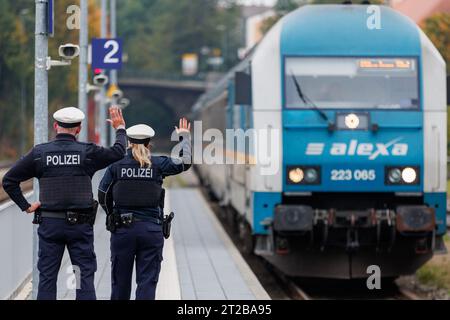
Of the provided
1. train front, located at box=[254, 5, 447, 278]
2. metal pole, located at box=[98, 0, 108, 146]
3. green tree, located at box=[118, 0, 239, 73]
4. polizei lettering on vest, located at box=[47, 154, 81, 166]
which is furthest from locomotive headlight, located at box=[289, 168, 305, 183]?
green tree, located at box=[118, 0, 239, 73]

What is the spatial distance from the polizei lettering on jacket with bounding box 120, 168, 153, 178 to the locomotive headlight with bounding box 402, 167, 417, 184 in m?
5.90

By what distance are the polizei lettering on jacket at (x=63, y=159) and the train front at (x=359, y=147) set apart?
230 inches

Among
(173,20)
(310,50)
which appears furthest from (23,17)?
(173,20)

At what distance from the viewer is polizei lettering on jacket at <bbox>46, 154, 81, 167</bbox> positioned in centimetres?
873

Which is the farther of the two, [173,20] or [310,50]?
[173,20]

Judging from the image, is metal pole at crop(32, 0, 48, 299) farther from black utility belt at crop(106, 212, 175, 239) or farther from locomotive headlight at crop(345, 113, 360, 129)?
locomotive headlight at crop(345, 113, 360, 129)

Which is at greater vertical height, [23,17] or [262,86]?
[23,17]

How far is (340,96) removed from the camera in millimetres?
14688

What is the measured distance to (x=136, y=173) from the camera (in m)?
9.21

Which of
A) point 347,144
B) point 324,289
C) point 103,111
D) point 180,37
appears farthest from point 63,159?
point 180,37

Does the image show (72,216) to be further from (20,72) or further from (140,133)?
(20,72)

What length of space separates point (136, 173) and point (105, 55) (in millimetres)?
10270

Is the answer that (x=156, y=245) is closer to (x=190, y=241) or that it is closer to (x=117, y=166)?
(x=117, y=166)
